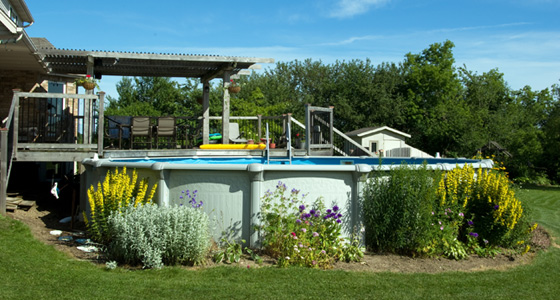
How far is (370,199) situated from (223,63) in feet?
24.5

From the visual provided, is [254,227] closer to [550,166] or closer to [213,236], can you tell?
[213,236]

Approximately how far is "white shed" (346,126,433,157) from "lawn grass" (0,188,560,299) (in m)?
28.4

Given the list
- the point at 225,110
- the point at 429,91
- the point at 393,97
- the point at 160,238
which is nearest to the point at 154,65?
the point at 225,110

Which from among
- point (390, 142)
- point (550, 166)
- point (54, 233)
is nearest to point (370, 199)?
point (54, 233)

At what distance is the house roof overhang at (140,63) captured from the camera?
11.5 meters

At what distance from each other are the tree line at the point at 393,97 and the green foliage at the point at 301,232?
91.3ft

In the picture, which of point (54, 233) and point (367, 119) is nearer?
point (54, 233)

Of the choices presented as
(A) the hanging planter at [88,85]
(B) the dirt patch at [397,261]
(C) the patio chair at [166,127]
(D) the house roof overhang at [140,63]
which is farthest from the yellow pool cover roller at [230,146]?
(B) the dirt patch at [397,261]

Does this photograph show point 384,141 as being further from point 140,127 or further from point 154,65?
point 140,127

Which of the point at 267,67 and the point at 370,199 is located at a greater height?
the point at 267,67

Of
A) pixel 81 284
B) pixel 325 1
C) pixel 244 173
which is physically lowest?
pixel 81 284

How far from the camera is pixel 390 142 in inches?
1419

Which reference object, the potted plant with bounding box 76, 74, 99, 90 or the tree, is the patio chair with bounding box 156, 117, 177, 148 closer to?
the potted plant with bounding box 76, 74, 99, 90

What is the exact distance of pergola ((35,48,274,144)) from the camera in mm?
11539
